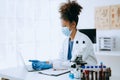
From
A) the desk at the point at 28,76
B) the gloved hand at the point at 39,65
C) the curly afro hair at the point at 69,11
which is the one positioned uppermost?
the curly afro hair at the point at 69,11

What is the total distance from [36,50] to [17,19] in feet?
2.40

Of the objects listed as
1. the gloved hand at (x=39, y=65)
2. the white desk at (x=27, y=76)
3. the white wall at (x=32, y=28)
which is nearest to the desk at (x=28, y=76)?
the white desk at (x=27, y=76)

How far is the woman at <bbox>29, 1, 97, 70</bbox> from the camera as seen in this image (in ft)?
5.96

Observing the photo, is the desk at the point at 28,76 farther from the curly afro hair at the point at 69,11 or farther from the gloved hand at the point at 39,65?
the curly afro hair at the point at 69,11

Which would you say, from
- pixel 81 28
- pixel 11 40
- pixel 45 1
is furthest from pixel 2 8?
pixel 81 28

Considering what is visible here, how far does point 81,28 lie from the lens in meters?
3.99

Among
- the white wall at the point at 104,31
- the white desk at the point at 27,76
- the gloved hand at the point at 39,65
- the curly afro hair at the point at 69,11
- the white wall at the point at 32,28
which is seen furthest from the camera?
the white wall at the point at 104,31

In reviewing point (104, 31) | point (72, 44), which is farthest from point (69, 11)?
point (104, 31)

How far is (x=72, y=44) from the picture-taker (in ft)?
6.60

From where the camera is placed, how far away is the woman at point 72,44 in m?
1.82

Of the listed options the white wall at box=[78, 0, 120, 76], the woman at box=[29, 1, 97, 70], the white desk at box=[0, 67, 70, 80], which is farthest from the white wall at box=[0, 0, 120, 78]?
the white desk at box=[0, 67, 70, 80]

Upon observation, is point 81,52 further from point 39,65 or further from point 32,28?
point 32,28

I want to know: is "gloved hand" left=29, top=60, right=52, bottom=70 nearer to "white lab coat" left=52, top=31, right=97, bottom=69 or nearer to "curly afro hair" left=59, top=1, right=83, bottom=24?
"white lab coat" left=52, top=31, right=97, bottom=69

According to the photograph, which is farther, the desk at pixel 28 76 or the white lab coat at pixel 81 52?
the white lab coat at pixel 81 52
